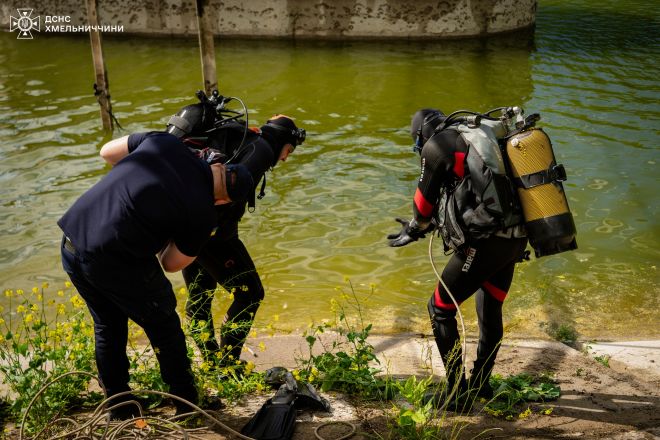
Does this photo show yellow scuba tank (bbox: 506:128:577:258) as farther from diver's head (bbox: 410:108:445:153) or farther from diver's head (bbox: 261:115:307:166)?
diver's head (bbox: 261:115:307:166)

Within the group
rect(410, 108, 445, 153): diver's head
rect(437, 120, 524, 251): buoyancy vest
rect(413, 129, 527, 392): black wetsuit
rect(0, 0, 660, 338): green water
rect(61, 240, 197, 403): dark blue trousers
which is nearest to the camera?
rect(61, 240, 197, 403): dark blue trousers

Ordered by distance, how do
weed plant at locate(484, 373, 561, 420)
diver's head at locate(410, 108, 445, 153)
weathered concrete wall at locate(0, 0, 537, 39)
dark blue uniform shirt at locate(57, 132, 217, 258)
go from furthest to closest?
weathered concrete wall at locate(0, 0, 537, 39) < weed plant at locate(484, 373, 561, 420) < diver's head at locate(410, 108, 445, 153) < dark blue uniform shirt at locate(57, 132, 217, 258)

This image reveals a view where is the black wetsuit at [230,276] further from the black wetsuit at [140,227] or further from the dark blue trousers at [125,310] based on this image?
the black wetsuit at [140,227]

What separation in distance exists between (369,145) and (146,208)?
7.13 meters

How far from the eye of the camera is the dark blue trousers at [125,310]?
336 centimetres

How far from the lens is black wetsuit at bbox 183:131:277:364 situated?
4.16 meters

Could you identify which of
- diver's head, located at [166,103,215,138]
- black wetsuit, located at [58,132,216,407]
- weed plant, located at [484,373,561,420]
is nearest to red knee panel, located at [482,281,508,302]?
weed plant, located at [484,373,561,420]

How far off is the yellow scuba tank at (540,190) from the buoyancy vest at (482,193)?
0.25ft

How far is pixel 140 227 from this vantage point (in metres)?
3.26

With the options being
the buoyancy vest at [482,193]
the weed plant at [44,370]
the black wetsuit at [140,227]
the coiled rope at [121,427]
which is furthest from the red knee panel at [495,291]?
the weed plant at [44,370]

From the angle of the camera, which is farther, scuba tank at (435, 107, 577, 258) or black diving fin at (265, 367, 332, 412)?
black diving fin at (265, 367, 332, 412)

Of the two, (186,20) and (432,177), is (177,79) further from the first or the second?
(432,177)

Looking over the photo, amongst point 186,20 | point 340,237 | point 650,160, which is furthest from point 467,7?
point 340,237

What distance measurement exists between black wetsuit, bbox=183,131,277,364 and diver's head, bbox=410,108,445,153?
0.86 meters
